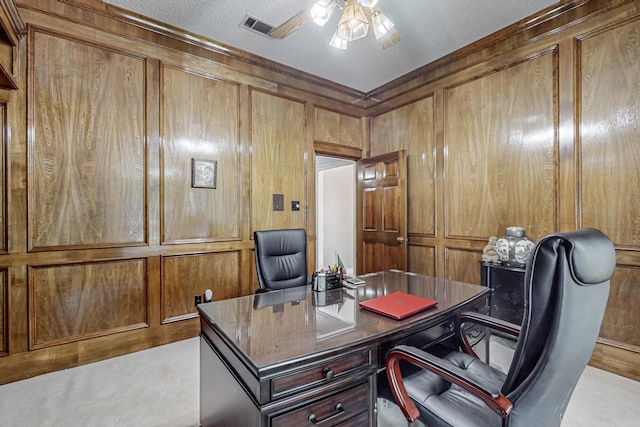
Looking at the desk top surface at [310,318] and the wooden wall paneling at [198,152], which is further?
the wooden wall paneling at [198,152]

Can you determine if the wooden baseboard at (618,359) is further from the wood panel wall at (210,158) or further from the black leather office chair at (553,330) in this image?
the black leather office chair at (553,330)

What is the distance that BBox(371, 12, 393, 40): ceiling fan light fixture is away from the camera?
2.05 m

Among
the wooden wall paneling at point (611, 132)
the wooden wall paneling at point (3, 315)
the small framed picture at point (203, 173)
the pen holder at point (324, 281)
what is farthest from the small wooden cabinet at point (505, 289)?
the wooden wall paneling at point (3, 315)

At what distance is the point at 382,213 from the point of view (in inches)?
162

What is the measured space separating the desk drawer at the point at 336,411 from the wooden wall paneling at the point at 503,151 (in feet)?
8.13

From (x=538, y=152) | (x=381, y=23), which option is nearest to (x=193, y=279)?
(x=381, y=23)

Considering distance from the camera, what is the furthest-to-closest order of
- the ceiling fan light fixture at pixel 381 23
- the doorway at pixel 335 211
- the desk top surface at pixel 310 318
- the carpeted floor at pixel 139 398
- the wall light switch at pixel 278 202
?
the doorway at pixel 335 211
the wall light switch at pixel 278 202
the ceiling fan light fixture at pixel 381 23
the carpeted floor at pixel 139 398
the desk top surface at pixel 310 318

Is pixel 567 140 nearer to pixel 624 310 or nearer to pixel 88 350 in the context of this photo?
pixel 624 310

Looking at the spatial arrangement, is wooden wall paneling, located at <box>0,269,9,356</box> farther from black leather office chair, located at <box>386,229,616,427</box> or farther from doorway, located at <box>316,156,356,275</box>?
doorway, located at <box>316,156,356,275</box>

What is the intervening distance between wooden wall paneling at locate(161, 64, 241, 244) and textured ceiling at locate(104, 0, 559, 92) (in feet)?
1.60

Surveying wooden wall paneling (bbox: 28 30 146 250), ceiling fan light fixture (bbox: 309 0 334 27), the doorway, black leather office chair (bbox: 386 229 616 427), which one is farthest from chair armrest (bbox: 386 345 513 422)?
the doorway

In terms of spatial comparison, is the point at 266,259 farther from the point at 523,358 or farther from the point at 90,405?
the point at 523,358

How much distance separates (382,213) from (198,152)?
2.40 metres

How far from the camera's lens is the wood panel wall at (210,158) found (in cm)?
233
